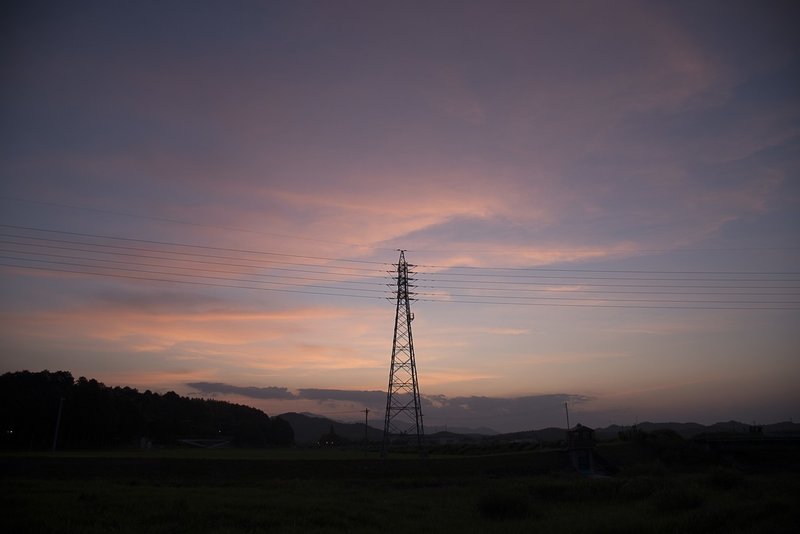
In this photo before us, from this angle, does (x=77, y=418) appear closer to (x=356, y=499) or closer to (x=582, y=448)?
(x=356, y=499)

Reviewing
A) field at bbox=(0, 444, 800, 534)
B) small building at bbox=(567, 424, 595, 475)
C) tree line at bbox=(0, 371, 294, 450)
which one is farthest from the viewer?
tree line at bbox=(0, 371, 294, 450)

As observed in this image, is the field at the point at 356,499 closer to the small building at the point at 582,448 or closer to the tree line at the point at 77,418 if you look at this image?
the small building at the point at 582,448

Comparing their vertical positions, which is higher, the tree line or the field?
the tree line

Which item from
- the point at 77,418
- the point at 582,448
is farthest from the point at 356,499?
the point at 77,418

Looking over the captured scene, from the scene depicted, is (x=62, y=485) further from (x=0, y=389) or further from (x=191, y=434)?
(x=191, y=434)

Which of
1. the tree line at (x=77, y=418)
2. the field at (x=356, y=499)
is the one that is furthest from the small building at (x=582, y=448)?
the tree line at (x=77, y=418)

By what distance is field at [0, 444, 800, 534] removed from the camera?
64.4 feet

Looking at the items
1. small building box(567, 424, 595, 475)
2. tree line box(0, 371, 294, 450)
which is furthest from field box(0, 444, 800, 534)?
tree line box(0, 371, 294, 450)

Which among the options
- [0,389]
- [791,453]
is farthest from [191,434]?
[791,453]

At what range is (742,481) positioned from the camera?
3428 centimetres

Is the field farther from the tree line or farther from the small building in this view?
the tree line

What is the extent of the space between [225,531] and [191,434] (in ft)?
349

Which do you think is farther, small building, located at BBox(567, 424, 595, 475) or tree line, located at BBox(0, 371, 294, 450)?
tree line, located at BBox(0, 371, 294, 450)

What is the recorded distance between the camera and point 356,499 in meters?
28.8
